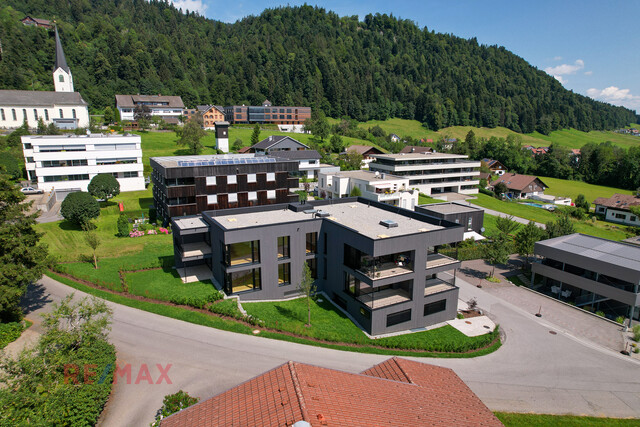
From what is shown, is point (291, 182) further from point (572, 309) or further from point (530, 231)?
point (572, 309)

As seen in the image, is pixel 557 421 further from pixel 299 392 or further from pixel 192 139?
pixel 192 139

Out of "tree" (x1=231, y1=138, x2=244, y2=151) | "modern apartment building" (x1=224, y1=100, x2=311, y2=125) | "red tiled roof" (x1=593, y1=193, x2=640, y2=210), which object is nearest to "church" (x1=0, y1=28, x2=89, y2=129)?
"tree" (x1=231, y1=138, x2=244, y2=151)

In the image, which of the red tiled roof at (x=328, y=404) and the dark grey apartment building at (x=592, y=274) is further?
the dark grey apartment building at (x=592, y=274)

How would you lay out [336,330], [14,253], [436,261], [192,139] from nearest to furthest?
1. [14,253]
2. [336,330]
3. [436,261]
4. [192,139]

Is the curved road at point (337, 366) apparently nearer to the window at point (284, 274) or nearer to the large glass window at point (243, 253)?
the large glass window at point (243, 253)

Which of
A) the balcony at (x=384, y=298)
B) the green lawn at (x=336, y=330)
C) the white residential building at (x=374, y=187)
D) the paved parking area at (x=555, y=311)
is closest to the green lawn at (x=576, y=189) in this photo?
the white residential building at (x=374, y=187)

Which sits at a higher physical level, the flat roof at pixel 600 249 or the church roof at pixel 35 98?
the church roof at pixel 35 98

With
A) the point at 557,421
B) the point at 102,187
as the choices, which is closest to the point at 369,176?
the point at 102,187
